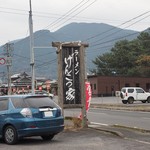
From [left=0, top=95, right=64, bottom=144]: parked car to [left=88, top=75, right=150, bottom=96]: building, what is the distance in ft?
219

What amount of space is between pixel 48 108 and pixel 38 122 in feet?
2.18

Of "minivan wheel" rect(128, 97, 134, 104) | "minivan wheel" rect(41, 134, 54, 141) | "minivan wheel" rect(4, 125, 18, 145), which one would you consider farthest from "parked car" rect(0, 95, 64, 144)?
"minivan wheel" rect(128, 97, 134, 104)

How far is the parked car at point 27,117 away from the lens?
12586 millimetres

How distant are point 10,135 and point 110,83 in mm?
70110

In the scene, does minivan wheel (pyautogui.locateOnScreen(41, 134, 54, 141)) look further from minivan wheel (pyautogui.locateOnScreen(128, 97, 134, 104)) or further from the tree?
the tree

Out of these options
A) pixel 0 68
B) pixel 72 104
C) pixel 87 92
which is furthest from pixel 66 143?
pixel 0 68

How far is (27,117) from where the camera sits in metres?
12.6

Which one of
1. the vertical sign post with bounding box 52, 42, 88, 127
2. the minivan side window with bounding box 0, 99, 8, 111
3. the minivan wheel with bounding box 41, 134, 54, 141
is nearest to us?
the minivan side window with bounding box 0, 99, 8, 111

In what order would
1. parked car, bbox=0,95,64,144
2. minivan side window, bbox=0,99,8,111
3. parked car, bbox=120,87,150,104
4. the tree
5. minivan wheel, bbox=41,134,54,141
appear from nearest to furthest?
parked car, bbox=0,95,64,144
minivan side window, bbox=0,99,8,111
minivan wheel, bbox=41,134,54,141
parked car, bbox=120,87,150,104
the tree

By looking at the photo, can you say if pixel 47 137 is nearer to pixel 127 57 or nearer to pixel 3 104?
pixel 3 104

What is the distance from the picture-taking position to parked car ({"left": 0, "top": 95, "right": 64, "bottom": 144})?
41.3ft

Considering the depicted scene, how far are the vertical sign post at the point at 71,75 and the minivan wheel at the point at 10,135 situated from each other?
4312 mm

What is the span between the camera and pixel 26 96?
1319 centimetres

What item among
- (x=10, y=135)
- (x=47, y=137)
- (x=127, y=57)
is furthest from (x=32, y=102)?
(x=127, y=57)
